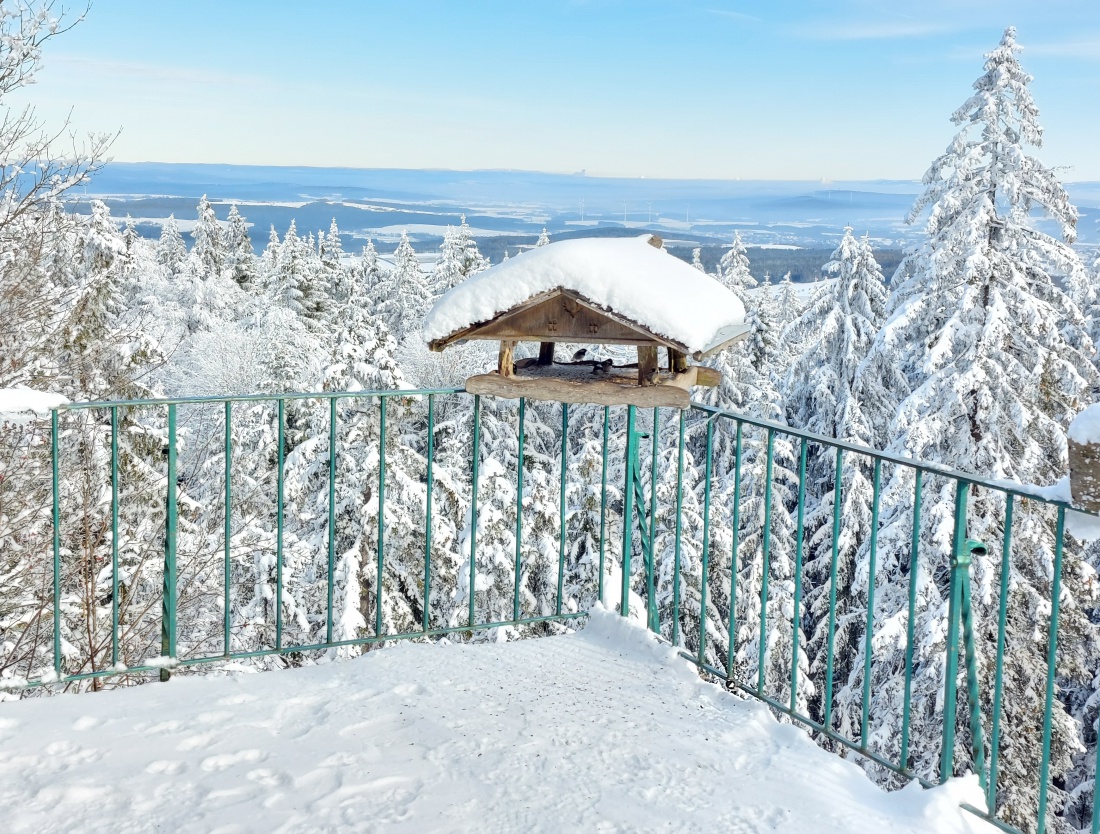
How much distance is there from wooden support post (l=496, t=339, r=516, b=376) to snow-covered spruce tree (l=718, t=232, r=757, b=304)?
29626 millimetres

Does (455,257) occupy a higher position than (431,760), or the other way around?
(455,257)

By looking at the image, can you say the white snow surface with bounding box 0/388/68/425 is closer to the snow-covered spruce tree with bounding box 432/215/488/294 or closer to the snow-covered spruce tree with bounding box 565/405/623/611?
the snow-covered spruce tree with bounding box 565/405/623/611

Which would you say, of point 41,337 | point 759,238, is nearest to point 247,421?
point 41,337

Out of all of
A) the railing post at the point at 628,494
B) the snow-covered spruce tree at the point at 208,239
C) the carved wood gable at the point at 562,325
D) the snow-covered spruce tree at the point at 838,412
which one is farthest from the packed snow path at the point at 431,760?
the snow-covered spruce tree at the point at 208,239

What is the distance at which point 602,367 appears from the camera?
→ 4203mm

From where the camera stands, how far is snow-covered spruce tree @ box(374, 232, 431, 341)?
40.3 metres

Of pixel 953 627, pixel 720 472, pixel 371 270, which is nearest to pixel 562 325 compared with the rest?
pixel 953 627

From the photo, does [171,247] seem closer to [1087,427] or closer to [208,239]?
[208,239]

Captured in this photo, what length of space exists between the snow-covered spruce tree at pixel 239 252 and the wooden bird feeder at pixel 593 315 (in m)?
43.3

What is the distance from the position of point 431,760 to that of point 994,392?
1404 centimetres

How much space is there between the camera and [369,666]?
3.87 meters

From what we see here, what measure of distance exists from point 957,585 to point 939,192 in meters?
13.9

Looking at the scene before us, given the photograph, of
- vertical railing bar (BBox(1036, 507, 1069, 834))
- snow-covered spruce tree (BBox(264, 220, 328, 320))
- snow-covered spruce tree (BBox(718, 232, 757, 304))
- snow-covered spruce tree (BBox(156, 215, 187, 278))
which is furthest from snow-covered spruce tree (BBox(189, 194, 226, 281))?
vertical railing bar (BBox(1036, 507, 1069, 834))

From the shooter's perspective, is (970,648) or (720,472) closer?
(970,648)
